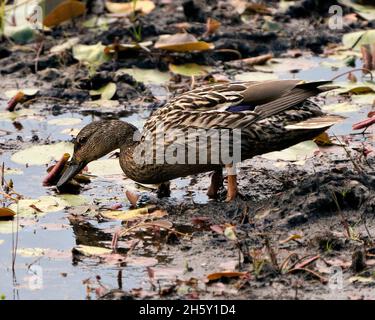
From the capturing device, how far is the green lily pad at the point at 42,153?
340 inches

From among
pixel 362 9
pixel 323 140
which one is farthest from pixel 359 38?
pixel 323 140

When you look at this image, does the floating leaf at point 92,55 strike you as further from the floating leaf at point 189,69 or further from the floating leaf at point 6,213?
the floating leaf at point 6,213

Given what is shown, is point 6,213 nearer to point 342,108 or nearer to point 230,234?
point 230,234

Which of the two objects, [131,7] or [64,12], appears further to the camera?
[131,7]

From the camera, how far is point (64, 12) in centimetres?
1204

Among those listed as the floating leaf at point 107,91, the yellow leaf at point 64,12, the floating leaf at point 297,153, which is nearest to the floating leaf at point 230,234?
the floating leaf at point 297,153

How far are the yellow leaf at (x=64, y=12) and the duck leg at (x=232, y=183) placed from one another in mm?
4781

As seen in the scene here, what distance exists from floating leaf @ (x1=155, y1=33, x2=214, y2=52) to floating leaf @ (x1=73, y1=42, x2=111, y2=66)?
2.02 feet

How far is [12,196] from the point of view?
7.98 metres

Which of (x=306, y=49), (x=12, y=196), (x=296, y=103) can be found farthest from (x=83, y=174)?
(x=306, y=49)

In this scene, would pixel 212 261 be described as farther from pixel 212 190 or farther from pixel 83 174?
pixel 83 174

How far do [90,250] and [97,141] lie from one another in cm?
160

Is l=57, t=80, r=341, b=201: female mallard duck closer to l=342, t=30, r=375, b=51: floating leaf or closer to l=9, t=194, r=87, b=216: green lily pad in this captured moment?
l=9, t=194, r=87, b=216: green lily pad
